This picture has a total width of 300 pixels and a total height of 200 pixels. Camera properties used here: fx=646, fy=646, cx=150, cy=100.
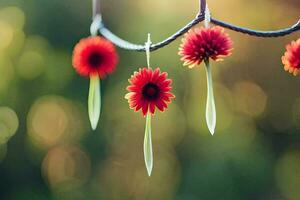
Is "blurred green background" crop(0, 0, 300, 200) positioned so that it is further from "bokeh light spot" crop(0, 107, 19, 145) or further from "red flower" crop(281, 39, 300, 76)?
"red flower" crop(281, 39, 300, 76)

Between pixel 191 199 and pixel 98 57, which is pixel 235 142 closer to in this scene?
pixel 191 199

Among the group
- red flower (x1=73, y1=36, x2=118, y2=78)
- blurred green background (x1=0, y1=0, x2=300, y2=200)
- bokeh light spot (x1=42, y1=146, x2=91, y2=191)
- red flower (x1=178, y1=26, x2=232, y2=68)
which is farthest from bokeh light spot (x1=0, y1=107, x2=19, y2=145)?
red flower (x1=178, y1=26, x2=232, y2=68)

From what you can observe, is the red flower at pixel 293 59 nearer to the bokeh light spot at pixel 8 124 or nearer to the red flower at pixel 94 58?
the red flower at pixel 94 58

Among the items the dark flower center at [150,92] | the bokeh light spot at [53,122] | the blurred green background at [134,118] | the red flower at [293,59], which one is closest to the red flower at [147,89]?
the dark flower center at [150,92]

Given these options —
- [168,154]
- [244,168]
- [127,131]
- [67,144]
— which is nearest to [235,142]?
[244,168]

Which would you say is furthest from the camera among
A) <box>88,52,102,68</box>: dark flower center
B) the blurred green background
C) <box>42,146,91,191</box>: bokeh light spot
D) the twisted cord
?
<box>42,146,91,191</box>: bokeh light spot
